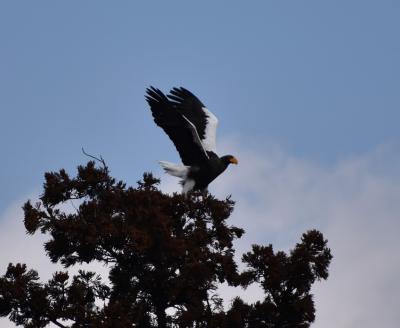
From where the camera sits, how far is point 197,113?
62.8 feet

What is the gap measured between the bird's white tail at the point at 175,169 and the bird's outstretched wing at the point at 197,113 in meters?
1.56

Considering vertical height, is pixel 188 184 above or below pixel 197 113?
below

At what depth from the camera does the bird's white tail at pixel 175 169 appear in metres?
16.5

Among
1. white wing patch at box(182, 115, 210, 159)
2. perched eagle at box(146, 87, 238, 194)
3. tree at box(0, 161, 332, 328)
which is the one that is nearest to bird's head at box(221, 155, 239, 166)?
perched eagle at box(146, 87, 238, 194)

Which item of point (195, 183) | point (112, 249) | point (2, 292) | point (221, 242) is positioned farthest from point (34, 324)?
point (195, 183)

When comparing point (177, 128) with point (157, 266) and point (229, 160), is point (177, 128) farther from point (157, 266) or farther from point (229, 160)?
point (157, 266)

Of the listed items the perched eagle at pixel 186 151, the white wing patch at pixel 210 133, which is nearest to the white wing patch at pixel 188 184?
the perched eagle at pixel 186 151

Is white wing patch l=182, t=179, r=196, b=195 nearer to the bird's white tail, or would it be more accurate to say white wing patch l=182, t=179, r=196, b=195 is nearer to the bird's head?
the bird's white tail

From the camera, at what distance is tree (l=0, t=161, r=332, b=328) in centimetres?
1161

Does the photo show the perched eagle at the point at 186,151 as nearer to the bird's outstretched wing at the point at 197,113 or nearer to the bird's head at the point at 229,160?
the bird's head at the point at 229,160

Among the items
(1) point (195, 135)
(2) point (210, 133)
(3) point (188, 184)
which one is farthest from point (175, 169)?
(2) point (210, 133)

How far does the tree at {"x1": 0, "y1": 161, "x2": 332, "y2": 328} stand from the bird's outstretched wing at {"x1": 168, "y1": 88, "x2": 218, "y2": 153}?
550 centimetres

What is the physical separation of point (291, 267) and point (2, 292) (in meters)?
3.61

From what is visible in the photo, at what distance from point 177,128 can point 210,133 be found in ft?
6.02
